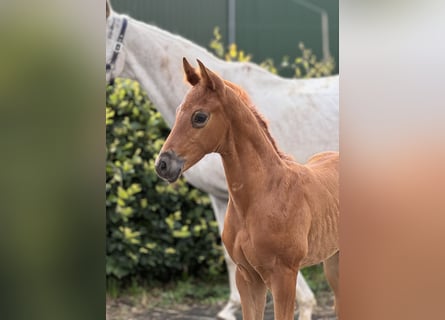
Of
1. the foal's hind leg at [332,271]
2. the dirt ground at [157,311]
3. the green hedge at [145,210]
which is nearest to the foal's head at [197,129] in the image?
the foal's hind leg at [332,271]

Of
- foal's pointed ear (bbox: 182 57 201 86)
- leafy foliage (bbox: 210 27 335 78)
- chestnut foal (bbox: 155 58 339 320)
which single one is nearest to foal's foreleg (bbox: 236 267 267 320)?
chestnut foal (bbox: 155 58 339 320)

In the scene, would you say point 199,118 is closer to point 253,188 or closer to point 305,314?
point 253,188

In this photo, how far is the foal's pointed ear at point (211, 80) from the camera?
6.22ft

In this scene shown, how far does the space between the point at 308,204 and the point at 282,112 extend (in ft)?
1.66

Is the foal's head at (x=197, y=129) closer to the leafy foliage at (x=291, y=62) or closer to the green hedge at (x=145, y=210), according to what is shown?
the leafy foliage at (x=291, y=62)

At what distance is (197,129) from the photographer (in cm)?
190

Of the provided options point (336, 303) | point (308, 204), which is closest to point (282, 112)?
point (308, 204)

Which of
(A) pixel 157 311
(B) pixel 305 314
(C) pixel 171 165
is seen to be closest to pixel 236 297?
(B) pixel 305 314

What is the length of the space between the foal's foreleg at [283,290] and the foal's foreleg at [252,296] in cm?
8

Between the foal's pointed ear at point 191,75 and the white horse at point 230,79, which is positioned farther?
the white horse at point 230,79

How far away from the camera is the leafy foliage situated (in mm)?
2332

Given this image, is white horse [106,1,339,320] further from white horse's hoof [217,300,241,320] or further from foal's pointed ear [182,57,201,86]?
foal's pointed ear [182,57,201,86]
